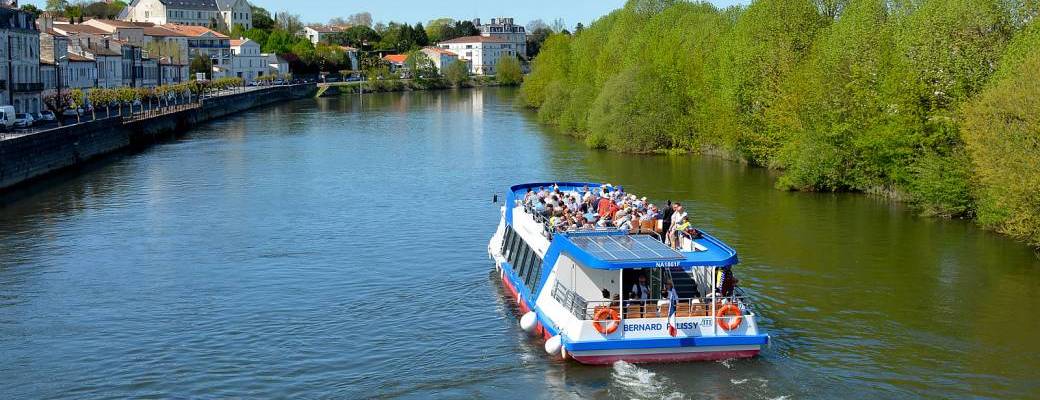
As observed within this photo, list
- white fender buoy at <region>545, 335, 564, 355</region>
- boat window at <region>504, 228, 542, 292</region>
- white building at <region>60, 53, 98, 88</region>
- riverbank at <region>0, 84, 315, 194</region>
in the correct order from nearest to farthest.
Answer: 1. white fender buoy at <region>545, 335, 564, 355</region>
2. boat window at <region>504, 228, 542, 292</region>
3. riverbank at <region>0, 84, 315, 194</region>
4. white building at <region>60, 53, 98, 88</region>

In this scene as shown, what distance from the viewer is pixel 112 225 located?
40.7 meters

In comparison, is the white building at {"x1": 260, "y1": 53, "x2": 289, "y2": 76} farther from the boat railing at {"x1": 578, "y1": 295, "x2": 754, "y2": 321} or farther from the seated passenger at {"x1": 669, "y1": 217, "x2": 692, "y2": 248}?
the boat railing at {"x1": 578, "y1": 295, "x2": 754, "y2": 321}

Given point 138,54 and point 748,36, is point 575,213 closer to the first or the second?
point 748,36

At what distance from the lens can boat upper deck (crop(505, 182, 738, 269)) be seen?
23.1 meters

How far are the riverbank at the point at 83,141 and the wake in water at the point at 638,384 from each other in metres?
34.4

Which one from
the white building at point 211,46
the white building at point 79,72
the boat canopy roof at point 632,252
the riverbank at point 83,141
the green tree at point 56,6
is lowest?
the boat canopy roof at point 632,252

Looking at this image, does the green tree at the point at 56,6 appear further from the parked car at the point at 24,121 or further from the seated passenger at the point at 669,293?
the seated passenger at the point at 669,293

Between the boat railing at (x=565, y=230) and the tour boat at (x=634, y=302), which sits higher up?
the boat railing at (x=565, y=230)

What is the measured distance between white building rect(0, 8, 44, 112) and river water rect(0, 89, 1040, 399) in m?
22.5

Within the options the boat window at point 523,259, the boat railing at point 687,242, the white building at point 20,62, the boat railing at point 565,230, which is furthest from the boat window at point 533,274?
the white building at point 20,62

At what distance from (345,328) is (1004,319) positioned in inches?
588

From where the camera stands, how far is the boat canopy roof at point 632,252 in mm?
22844

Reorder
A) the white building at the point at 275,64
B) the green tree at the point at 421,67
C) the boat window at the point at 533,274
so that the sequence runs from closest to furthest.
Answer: the boat window at the point at 533,274
the white building at the point at 275,64
the green tree at the point at 421,67

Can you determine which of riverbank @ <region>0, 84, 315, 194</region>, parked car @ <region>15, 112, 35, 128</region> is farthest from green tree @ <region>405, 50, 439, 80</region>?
parked car @ <region>15, 112, 35, 128</region>
